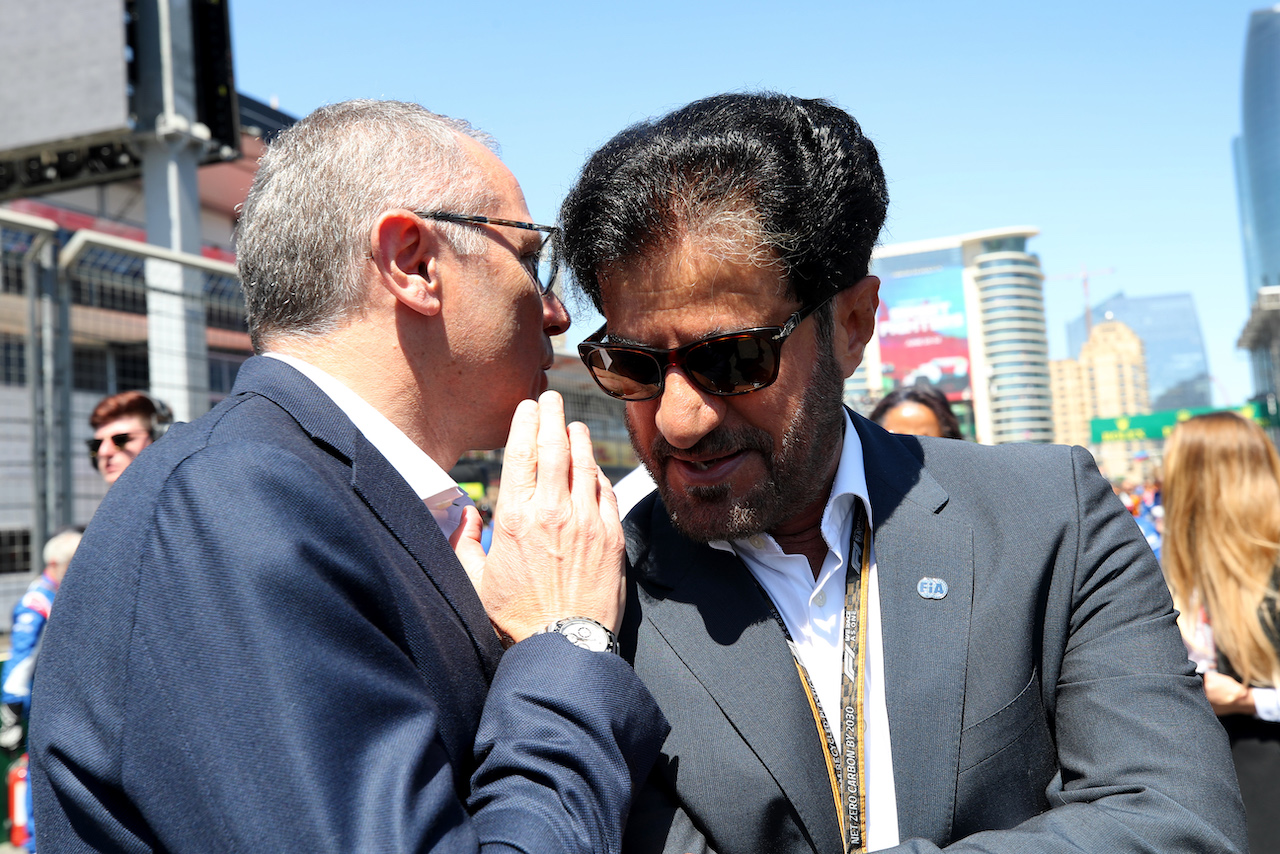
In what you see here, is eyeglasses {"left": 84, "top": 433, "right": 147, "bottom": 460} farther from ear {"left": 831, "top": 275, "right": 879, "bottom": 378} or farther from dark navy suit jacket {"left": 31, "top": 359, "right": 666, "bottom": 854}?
ear {"left": 831, "top": 275, "right": 879, "bottom": 378}

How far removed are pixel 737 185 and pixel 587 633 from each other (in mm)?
916

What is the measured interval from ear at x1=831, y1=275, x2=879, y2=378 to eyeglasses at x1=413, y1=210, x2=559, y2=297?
0.69 meters

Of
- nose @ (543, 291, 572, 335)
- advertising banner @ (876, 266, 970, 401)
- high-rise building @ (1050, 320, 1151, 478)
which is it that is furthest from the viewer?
high-rise building @ (1050, 320, 1151, 478)

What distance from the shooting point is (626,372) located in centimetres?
186

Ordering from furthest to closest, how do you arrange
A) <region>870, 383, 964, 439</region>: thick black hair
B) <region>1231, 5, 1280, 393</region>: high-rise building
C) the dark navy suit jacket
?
1. <region>1231, 5, 1280, 393</region>: high-rise building
2. <region>870, 383, 964, 439</region>: thick black hair
3. the dark navy suit jacket

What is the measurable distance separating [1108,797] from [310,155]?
1971 millimetres

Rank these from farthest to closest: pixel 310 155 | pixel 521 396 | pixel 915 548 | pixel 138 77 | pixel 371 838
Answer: pixel 138 77, pixel 521 396, pixel 310 155, pixel 915 548, pixel 371 838

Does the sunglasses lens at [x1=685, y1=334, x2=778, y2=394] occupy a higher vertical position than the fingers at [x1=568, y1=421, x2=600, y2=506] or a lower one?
higher

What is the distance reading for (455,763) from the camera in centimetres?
139

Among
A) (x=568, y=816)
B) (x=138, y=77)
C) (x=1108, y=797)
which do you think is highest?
(x=138, y=77)

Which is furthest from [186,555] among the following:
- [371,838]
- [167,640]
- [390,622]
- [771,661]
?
[771,661]

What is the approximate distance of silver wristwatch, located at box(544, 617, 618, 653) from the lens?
150cm

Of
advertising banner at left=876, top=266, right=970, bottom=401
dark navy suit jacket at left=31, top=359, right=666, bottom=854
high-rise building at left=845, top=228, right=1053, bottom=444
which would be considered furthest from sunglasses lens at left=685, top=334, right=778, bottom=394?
high-rise building at left=845, top=228, right=1053, bottom=444

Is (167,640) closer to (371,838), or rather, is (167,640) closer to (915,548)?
(371,838)
